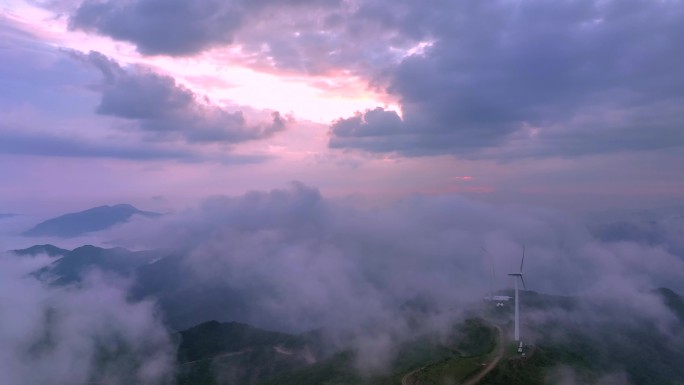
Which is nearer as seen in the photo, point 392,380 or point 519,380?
point 519,380

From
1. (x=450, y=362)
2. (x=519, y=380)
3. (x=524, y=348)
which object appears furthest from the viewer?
(x=524, y=348)

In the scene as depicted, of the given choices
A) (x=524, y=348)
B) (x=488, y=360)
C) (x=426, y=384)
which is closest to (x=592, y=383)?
(x=524, y=348)

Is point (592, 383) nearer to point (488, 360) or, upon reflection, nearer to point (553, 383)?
point (553, 383)

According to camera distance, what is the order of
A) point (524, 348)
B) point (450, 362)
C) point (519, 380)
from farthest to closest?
1. point (524, 348)
2. point (450, 362)
3. point (519, 380)

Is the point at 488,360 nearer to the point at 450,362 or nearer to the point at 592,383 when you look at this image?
the point at 450,362

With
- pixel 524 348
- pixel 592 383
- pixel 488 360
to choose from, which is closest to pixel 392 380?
pixel 488 360

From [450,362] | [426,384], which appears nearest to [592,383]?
[450,362]

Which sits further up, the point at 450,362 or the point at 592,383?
the point at 450,362

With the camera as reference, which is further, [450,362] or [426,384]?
[450,362]

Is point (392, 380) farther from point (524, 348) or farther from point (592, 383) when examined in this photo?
point (592, 383)
